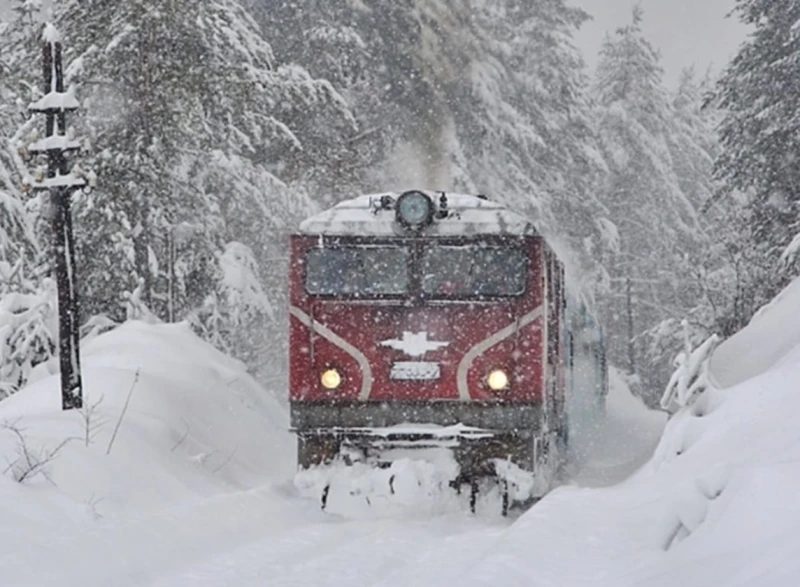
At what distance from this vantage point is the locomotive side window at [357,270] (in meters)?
10.8

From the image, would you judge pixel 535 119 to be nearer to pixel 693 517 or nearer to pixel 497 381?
pixel 497 381

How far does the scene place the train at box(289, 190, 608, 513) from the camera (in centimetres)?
1030

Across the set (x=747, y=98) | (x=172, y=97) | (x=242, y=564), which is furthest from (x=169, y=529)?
(x=747, y=98)

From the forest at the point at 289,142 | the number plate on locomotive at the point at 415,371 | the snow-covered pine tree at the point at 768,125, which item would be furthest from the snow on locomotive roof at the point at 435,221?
the snow-covered pine tree at the point at 768,125

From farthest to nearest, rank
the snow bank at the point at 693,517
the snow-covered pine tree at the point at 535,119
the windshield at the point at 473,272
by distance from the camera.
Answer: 1. the snow-covered pine tree at the point at 535,119
2. the windshield at the point at 473,272
3. the snow bank at the point at 693,517

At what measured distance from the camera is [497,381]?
10.4 meters

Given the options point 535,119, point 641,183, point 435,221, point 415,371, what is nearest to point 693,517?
point 415,371

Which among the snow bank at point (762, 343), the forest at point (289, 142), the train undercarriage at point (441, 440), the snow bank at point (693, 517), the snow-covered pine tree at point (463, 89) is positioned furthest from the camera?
the snow-covered pine tree at point (463, 89)

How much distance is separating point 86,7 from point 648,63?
96.7ft

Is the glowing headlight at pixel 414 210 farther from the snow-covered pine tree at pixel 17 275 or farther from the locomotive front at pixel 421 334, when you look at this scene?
the snow-covered pine tree at pixel 17 275

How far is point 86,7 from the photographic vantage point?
60.5 feet

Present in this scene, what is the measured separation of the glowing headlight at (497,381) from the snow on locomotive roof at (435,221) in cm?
130

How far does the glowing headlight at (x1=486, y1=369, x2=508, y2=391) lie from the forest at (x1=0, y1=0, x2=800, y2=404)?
476cm

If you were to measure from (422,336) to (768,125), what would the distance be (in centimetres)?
1296
